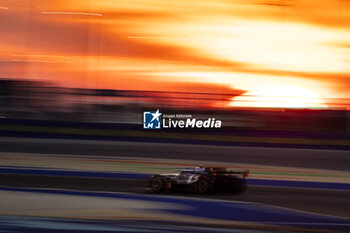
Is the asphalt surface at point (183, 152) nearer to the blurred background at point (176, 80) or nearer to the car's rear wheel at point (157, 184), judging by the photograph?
the blurred background at point (176, 80)

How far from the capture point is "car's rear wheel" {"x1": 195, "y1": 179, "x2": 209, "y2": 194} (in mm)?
6484

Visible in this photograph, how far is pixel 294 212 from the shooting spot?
18.7 ft

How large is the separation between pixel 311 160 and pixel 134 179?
4129 mm

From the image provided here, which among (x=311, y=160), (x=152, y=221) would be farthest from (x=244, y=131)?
(x=152, y=221)

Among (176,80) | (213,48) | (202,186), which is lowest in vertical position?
(202,186)

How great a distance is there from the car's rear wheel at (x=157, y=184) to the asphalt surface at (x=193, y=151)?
4368 mm

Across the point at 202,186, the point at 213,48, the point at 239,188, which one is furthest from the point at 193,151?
the point at 202,186

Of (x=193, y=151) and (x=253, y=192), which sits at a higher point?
(x=193, y=151)

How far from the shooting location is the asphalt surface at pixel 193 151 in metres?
10.7

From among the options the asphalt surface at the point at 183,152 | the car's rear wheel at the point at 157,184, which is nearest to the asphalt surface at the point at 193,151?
the asphalt surface at the point at 183,152

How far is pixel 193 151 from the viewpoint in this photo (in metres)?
11.2

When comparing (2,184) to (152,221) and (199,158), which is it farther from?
(199,158)

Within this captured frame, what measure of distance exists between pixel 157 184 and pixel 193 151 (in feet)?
15.4

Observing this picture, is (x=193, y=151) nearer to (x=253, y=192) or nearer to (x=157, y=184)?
(x=253, y=192)
